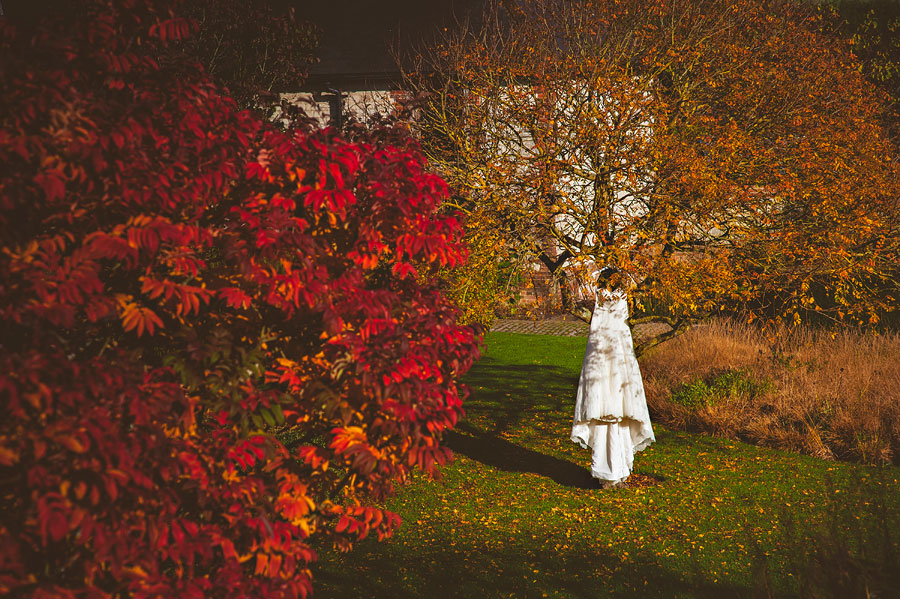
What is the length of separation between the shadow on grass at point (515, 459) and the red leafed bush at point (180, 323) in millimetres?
5135

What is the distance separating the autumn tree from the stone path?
9.10 m

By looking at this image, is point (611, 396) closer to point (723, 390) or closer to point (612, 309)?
point (612, 309)

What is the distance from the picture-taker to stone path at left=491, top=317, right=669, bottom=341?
19.1m

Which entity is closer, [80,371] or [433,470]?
[80,371]

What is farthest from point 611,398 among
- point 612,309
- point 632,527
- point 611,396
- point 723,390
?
point 723,390

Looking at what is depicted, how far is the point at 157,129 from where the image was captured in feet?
9.02

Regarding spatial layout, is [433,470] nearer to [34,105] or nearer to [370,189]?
[370,189]

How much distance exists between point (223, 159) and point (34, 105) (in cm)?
67

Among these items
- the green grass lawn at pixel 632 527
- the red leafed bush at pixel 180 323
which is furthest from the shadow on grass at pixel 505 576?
the red leafed bush at pixel 180 323

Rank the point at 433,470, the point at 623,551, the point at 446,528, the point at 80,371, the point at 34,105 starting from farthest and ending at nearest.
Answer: the point at 446,528
the point at 623,551
the point at 433,470
the point at 34,105
the point at 80,371

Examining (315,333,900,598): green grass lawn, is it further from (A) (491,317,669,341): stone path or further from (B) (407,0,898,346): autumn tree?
(A) (491,317,669,341): stone path

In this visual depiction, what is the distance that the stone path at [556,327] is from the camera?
19.1m

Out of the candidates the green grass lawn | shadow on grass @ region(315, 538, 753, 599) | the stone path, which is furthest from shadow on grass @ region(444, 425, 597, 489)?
the stone path

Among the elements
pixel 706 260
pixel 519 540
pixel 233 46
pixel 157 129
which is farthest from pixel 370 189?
pixel 233 46
